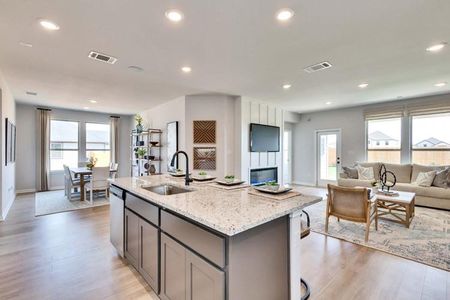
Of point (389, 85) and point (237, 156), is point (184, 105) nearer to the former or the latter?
point (237, 156)

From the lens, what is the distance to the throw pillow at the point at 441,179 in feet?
15.7

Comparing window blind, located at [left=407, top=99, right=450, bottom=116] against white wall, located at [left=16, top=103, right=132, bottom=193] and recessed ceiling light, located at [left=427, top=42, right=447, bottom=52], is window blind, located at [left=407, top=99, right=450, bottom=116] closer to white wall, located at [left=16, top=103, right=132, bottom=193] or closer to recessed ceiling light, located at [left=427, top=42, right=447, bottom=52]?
recessed ceiling light, located at [left=427, top=42, right=447, bottom=52]

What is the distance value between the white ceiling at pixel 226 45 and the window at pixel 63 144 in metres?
2.50

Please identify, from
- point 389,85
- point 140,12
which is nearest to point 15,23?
point 140,12

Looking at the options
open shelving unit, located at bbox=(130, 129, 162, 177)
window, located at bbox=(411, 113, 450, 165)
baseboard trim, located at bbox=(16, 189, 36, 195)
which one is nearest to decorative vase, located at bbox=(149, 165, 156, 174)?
open shelving unit, located at bbox=(130, 129, 162, 177)

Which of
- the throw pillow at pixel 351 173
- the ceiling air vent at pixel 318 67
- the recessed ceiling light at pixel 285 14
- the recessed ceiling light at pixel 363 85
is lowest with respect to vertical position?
the throw pillow at pixel 351 173

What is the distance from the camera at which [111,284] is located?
7.10 ft

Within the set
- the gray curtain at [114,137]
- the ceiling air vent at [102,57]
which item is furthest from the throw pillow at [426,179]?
the gray curtain at [114,137]

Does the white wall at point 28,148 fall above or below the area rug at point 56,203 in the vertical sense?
above

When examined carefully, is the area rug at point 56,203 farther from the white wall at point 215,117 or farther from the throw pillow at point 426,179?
the throw pillow at point 426,179

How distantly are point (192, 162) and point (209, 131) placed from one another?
88cm

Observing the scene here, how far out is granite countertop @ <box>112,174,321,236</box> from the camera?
1.26 m

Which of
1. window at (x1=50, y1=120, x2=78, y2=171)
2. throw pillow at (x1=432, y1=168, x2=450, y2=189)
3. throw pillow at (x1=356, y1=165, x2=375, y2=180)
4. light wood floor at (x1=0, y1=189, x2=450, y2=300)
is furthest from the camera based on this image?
window at (x1=50, y1=120, x2=78, y2=171)

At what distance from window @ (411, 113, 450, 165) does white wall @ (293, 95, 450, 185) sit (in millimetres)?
191
